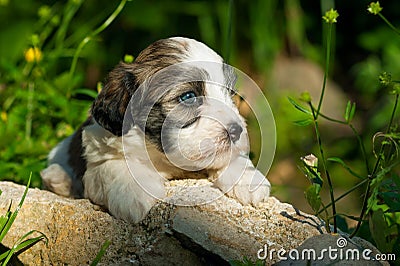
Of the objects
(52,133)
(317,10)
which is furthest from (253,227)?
(317,10)

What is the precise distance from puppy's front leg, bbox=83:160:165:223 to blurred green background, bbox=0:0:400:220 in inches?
94.4

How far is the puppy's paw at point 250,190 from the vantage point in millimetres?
3518

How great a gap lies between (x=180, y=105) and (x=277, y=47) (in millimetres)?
4977

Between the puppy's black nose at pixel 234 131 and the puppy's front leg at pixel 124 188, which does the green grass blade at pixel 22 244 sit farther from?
the puppy's black nose at pixel 234 131

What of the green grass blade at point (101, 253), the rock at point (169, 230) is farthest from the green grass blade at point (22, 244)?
the green grass blade at point (101, 253)

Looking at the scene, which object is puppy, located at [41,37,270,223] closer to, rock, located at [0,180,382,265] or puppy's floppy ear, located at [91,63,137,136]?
puppy's floppy ear, located at [91,63,137,136]

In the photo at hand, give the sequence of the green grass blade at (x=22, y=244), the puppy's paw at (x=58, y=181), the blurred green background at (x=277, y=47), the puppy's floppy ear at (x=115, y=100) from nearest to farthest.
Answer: the green grass blade at (x=22, y=244)
the puppy's floppy ear at (x=115, y=100)
the puppy's paw at (x=58, y=181)
the blurred green background at (x=277, y=47)

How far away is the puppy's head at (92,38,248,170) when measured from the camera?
11.6ft

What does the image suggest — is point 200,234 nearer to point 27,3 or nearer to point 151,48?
point 151,48

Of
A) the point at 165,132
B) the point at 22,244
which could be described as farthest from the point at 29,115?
the point at 22,244

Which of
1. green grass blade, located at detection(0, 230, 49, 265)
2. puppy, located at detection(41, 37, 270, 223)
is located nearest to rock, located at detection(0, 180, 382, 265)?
green grass blade, located at detection(0, 230, 49, 265)

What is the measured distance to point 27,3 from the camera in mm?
7707

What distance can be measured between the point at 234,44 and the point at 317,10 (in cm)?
115

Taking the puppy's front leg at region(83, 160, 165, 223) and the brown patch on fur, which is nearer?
the puppy's front leg at region(83, 160, 165, 223)
